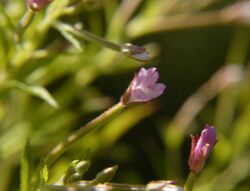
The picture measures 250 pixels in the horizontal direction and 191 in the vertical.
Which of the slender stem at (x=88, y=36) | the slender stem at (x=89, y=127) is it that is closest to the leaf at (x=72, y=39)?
the slender stem at (x=88, y=36)

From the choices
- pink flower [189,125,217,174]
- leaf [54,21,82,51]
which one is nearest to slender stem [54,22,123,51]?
leaf [54,21,82,51]

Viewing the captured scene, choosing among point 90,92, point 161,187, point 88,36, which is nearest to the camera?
point 161,187

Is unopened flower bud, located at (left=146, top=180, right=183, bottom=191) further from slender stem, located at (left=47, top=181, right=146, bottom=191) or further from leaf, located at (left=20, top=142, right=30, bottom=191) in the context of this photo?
leaf, located at (left=20, top=142, right=30, bottom=191)

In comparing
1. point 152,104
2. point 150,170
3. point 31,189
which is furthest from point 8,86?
point 150,170

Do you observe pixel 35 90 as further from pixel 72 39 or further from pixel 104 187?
pixel 104 187

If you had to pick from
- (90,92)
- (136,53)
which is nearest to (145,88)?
(136,53)

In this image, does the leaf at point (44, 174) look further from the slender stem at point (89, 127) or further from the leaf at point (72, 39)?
the leaf at point (72, 39)
